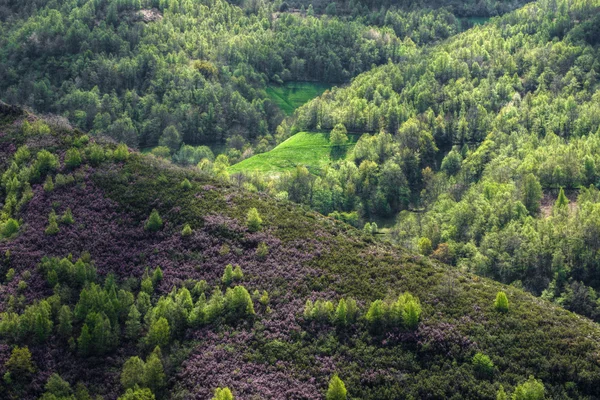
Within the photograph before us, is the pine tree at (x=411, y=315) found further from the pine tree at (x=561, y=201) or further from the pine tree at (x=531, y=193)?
the pine tree at (x=531, y=193)

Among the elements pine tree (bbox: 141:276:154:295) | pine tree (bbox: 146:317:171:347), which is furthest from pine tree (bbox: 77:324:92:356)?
pine tree (bbox: 141:276:154:295)

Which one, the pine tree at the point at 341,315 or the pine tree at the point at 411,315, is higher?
the pine tree at the point at 411,315

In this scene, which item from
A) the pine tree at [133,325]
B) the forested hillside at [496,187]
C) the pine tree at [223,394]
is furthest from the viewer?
the forested hillside at [496,187]

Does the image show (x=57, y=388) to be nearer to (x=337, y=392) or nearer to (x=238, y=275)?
(x=238, y=275)

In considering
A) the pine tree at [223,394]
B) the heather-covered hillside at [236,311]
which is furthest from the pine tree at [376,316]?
the pine tree at [223,394]

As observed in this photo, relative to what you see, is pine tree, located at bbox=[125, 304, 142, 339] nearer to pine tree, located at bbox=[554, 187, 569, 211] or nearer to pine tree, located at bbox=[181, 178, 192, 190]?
pine tree, located at bbox=[181, 178, 192, 190]

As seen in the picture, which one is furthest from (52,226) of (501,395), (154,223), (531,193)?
(531,193)
